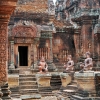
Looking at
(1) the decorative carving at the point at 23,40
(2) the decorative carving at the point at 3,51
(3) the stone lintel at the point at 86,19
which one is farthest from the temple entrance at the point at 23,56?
(2) the decorative carving at the point at 3,51

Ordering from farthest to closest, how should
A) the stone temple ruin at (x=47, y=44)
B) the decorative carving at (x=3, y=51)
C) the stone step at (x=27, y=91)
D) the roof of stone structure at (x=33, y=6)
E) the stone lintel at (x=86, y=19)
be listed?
1. the stone lintel at (x=86, y=19)
2. the roof of stone structure at (x=33, y=6)
3. the stone temple ruin at (x=47, y=44)
4. the stone step at (x=27, y=91)
5. the decorative carving at (x=3, y=51)

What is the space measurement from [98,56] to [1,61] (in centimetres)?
1229

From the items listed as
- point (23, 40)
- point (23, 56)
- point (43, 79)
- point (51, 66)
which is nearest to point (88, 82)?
point (43, 79)

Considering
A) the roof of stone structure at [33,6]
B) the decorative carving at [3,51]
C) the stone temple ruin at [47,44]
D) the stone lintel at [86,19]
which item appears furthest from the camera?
the stone lintel at [86,19]

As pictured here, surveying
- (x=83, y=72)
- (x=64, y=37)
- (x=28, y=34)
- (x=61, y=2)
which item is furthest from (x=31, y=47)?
(x=61, y=2)

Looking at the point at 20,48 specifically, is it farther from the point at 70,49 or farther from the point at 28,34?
the point at 70,49

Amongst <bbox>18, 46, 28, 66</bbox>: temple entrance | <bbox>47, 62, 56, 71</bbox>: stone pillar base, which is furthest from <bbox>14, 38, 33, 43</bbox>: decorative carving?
<bbox>47, 62, 56, 71</bbox>: stone pillar base

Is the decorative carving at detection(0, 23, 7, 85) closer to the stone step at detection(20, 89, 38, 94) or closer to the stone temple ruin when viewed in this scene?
the stone temple ruin

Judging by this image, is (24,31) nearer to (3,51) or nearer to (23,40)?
(23,40)

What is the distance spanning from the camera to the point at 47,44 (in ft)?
58.2

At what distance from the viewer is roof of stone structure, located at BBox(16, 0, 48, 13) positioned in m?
17.9

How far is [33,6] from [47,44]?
8.18 feet

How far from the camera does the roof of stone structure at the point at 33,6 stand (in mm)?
17875

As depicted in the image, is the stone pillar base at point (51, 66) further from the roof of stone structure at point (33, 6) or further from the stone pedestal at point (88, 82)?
the stone pedestal at point (88, 82)
